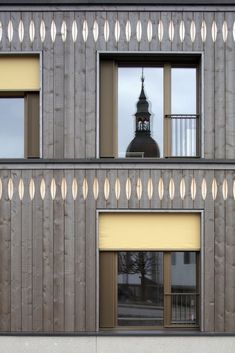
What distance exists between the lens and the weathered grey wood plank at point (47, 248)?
31.0ft

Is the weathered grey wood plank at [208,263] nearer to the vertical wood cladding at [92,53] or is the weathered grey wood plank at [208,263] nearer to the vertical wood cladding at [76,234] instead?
the vertical wood cladding at [76,234]

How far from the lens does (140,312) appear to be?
966 centimetres

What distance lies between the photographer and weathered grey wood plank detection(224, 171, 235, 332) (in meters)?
9.44

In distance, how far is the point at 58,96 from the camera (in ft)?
31.6

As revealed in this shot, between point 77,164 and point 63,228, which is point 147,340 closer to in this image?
point 63,228

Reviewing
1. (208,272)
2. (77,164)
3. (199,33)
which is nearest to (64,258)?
(77,164)

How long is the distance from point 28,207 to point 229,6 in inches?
234

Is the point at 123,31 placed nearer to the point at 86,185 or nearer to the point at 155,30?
the point at 155,30

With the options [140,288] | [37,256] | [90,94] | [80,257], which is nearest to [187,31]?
[90,94]

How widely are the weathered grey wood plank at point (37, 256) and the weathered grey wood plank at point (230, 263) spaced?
3786 mm

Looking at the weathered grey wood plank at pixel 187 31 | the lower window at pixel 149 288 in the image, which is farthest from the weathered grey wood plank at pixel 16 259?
the weathered grey wood plank at pixel 187 31

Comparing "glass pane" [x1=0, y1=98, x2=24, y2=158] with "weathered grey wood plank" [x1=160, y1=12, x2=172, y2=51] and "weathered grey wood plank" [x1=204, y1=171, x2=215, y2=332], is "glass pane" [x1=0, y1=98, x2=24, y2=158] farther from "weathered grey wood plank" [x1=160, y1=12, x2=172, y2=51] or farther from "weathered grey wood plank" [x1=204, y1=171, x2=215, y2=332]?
"weathered grey wood plank" [x1=204, y1=171, x2=215, y2=332]

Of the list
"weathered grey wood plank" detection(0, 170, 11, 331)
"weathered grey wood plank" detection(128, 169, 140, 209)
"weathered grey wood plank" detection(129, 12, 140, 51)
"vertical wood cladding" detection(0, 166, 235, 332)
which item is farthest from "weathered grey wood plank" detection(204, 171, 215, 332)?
"weathered grey wood plank" detection(0, 170, 11, 331)

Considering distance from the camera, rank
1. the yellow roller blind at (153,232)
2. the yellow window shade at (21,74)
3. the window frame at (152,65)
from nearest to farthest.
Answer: the yellow roller blind at (153,232) < the window frame at (152,65) < the yellow window shade at (21,74)
